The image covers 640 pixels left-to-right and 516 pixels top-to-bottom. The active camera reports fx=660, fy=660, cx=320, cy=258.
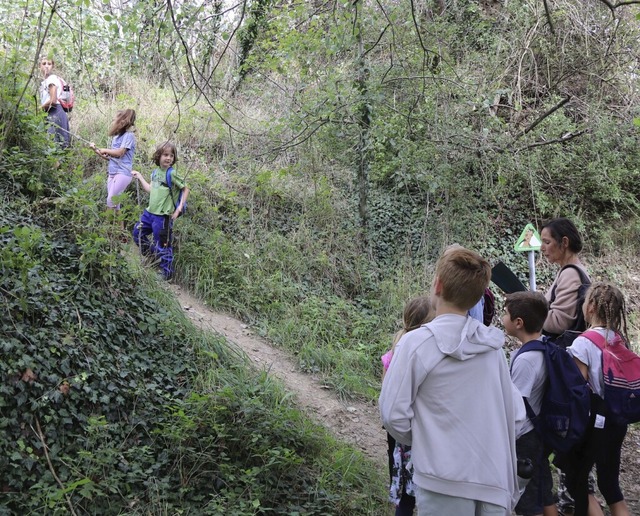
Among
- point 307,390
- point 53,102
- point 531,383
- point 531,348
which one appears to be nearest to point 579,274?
point 531,348

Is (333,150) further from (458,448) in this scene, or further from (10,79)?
(458,448)

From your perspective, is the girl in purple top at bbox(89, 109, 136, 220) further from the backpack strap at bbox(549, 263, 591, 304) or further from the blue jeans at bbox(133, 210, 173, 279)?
the backpack strap at bbox(549, 263, 591, 304)

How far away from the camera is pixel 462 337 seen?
291 centimetres

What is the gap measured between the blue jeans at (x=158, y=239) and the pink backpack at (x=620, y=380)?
5490 mm

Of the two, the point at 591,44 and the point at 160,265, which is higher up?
the point at 591,44

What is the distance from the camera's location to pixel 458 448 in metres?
2.86

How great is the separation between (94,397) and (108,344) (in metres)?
0.74

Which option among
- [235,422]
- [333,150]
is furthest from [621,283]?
[235,422]

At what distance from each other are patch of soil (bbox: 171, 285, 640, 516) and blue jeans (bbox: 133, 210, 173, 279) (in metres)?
0.36

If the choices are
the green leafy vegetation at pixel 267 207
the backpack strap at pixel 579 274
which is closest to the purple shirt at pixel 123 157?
the green leafy vegetation at pixel 267 207

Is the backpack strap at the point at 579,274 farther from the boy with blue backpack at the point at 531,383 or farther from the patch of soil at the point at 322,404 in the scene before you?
the patch of soil at the point at 322,404

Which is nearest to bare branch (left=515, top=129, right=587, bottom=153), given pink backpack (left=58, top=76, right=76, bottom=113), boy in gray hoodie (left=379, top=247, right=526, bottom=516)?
pink backpack (left=58, top=76, right=76, bottom=113)

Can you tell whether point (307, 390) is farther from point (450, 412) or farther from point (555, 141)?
point (555, 141)

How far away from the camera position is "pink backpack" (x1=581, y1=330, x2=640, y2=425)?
434 centimetres
